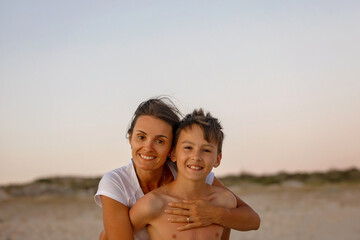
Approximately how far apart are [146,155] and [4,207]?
11.2 m

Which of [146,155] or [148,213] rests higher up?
[146,155]

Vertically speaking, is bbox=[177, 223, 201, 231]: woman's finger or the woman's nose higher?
the woman's nose

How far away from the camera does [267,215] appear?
481 inches

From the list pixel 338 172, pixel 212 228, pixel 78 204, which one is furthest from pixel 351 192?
pixel 212 228

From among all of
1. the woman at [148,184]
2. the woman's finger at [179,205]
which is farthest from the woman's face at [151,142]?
the woman's finger at [179,205]

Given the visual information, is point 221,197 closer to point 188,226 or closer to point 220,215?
point 220,215

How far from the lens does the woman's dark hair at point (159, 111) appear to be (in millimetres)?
4062

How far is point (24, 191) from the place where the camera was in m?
15.0

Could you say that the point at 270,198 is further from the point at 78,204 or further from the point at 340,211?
the point at 78,204

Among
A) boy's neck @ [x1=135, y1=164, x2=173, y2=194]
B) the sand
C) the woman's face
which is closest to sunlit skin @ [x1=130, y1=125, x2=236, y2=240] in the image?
the woman's face

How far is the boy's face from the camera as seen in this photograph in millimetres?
3812

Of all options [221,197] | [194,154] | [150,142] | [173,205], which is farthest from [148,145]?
[221,197]

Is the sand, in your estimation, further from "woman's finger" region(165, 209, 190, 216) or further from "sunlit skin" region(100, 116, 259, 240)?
"woman's finger" region(165, 209, 190, 216)

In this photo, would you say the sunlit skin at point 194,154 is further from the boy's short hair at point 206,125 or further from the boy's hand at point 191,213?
the boy's hand at point 191,213
